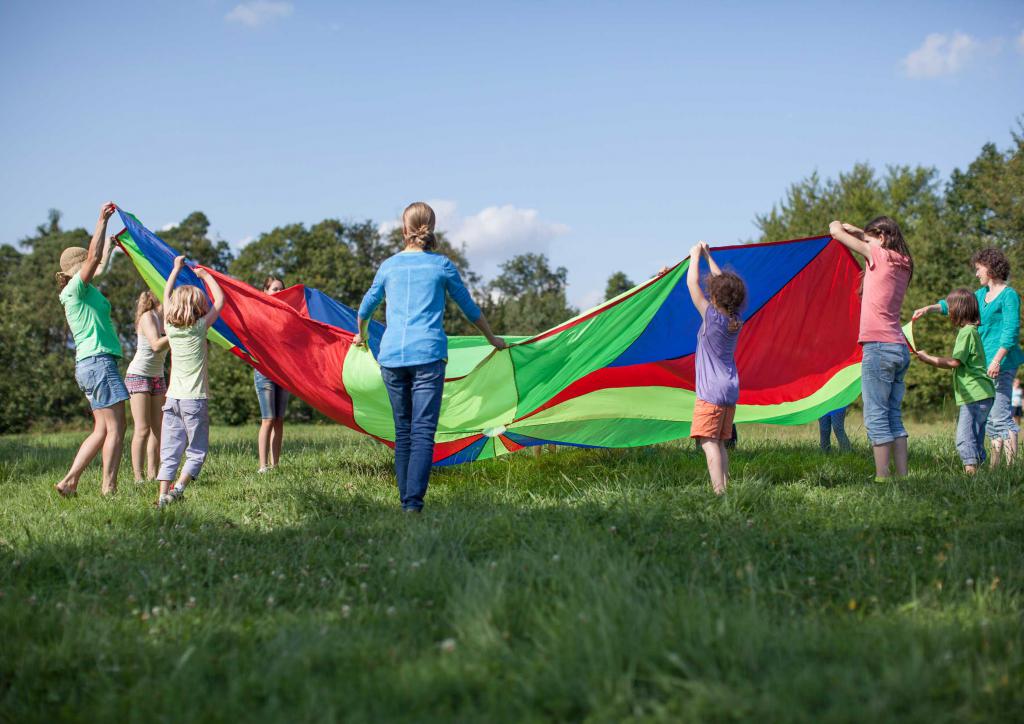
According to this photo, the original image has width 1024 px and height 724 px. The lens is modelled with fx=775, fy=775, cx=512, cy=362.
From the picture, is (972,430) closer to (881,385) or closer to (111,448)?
(881,385)

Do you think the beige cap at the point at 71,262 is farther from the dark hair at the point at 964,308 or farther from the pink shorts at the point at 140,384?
the dark hair at the point at 964,308

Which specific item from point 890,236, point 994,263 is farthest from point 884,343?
point 994,263

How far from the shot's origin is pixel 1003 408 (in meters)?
5.75

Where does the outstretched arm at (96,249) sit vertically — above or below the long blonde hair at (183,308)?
above

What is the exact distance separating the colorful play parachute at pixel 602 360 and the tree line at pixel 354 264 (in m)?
10.5

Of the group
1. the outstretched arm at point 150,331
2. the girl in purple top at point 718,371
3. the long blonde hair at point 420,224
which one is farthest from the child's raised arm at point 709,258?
the outstretched arm at point 150,331

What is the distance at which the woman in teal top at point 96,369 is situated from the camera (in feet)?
17.8

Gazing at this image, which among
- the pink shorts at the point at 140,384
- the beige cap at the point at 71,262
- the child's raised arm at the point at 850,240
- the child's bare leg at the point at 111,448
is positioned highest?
the beige cap at the point at 71,262

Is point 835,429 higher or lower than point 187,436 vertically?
lower

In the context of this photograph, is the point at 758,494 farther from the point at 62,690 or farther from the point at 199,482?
the point at 199,482

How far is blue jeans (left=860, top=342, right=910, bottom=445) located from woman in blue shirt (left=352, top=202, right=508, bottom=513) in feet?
8.04

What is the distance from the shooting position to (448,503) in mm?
4570

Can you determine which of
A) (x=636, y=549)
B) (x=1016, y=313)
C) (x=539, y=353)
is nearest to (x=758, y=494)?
(x=636, y=549)

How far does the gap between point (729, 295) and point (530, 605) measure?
254 centimetres
